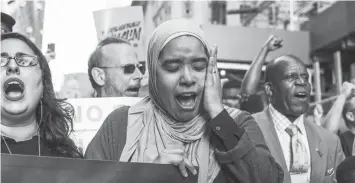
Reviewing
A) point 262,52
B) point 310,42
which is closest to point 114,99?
point 262,52

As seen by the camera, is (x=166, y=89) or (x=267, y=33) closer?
(x=166, y=89)

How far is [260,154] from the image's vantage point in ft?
4.71

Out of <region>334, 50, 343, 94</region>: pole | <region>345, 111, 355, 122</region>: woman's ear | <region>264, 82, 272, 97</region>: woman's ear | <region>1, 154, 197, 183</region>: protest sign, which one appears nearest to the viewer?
<region>1, 154, 197, 183</region>: protest sign

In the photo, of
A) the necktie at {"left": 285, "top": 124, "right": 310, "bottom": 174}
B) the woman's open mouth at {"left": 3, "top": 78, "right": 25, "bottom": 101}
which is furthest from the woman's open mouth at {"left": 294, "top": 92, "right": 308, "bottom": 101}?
the woman's open mouth at {"left": 3, "top": 78, "right": 25, "bottom": 101}

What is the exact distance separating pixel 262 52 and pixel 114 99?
1.26 m

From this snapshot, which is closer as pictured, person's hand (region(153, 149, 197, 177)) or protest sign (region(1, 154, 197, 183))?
protest sign (region(1, 154, 197, 183))

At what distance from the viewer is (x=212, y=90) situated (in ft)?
4.99

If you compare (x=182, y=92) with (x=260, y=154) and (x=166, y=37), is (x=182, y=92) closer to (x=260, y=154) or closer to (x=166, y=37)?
(x=166, y=37)

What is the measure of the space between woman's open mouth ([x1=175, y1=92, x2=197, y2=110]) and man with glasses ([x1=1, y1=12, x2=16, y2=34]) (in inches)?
37.4

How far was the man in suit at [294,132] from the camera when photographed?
2.39 m

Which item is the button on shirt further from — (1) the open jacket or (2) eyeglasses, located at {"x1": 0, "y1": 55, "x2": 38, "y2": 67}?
(2) eyeglasses, located at {"x1": 0, "y1": 55, "x2": 38, "y2": 67}

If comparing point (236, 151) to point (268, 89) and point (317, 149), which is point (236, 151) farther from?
point (268, 89)

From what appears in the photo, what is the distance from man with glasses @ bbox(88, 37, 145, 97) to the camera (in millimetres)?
2441

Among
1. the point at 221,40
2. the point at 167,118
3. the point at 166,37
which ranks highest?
the point at 221,40
